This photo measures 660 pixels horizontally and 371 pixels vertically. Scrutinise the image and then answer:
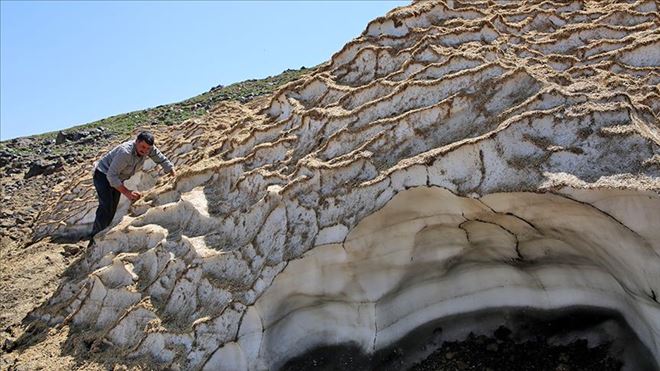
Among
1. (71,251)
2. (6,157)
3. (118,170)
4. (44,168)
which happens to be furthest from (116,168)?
(6,157)

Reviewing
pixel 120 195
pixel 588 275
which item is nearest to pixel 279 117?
pixel 120 195

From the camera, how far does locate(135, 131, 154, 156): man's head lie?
639 centimetres

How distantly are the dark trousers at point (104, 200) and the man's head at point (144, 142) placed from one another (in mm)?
585

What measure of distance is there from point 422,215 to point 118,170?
327 cm

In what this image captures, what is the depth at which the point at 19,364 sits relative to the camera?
573 cm

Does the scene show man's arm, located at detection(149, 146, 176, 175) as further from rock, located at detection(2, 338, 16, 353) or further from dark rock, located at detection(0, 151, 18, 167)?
dark rock, located at detection(0, 151, 18, 167)

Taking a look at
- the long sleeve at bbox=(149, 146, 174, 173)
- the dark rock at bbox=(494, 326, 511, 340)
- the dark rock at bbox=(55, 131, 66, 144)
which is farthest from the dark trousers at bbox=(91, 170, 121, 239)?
the dark rock at bbox=(55, 131, 66, 144)

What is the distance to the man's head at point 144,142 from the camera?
639cm

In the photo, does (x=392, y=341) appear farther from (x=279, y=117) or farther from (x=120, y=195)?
(x=120, y=195)

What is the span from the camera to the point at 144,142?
21.0ft

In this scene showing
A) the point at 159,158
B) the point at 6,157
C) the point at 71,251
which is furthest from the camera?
the point at 6,157

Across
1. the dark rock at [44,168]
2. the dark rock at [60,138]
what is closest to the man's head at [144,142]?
the dark rock at [44,168]

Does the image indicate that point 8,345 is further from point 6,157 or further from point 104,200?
point 6,157

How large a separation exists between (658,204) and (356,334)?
2.10 m
